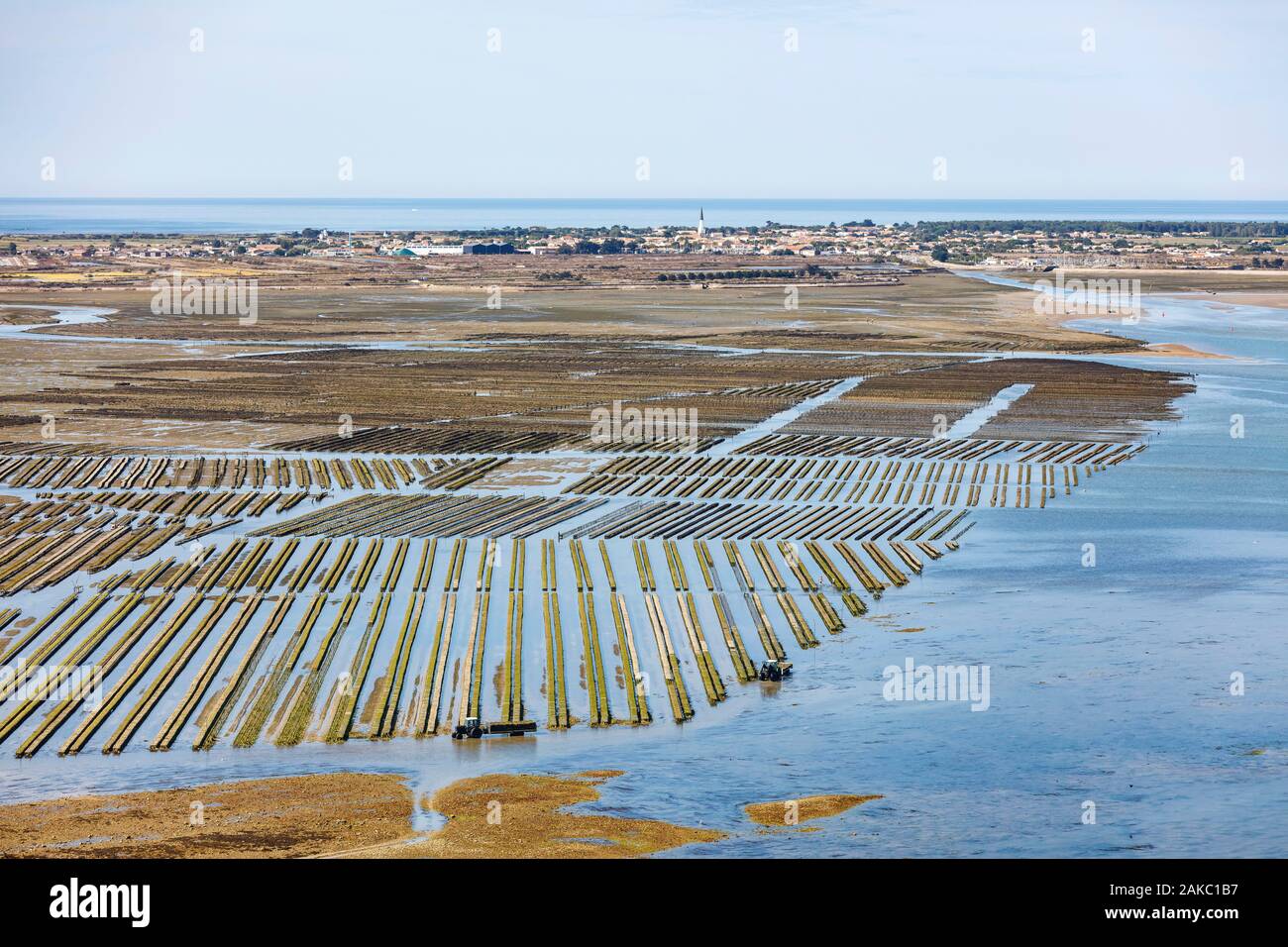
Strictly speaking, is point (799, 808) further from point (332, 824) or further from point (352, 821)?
point (332, 824)

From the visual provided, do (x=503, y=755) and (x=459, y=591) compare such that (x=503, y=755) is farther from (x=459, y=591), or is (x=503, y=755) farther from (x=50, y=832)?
(x=459, y=591)

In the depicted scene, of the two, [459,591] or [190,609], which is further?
[459,591]

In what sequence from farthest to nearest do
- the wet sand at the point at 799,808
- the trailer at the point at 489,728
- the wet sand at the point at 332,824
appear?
1. the trailer at the point at 489,728
2. the wet sand at the point at 799,808
3. the wet sand at the point at 332,824

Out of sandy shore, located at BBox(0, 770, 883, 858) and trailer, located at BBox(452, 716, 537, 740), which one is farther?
trailer, located at BBox(452, 716, 537, 740)

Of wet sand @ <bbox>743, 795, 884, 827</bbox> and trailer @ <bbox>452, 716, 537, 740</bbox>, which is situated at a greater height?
trailer @ <bbox>452, 716, 537, 740</bbox>

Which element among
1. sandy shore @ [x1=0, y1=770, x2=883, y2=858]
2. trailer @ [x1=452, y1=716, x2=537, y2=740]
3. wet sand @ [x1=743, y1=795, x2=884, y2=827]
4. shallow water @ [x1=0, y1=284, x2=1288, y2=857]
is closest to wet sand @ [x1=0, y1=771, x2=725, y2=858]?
sandy shore @ [x1=0, y1=770, x2=883, y2=858]

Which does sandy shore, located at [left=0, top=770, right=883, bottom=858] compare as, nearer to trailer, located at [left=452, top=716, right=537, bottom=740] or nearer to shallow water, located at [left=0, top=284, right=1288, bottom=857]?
shallow water, located at [left=0, top=284, right=1288, bottom=857]

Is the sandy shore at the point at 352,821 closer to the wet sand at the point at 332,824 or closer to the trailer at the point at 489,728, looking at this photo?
the wet sand at the point at 332,824

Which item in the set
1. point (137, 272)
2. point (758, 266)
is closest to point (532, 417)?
point (137, 272)

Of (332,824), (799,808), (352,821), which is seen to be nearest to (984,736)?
(799,808)

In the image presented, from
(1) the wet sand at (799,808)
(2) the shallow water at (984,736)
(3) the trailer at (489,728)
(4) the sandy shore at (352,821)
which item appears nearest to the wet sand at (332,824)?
(4) the sandy shore at (352,821)
